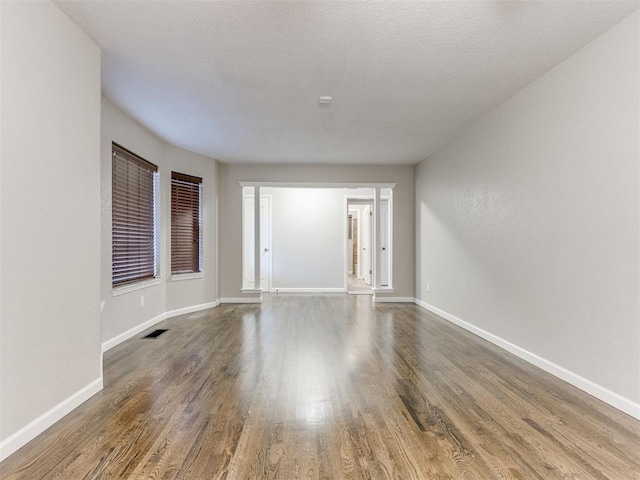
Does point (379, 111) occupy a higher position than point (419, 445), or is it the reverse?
point (379, 111)

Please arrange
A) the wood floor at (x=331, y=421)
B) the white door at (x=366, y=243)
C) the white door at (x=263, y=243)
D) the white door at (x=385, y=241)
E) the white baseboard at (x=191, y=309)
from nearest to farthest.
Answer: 1. the wood floor at (x=331, y=421)
2. the white baseboard at (x=191, y=309)
3. the white door at (x=263, y=243)
4. the white door at (x=385, y=241)
5. the white door at (x=366, y=243)

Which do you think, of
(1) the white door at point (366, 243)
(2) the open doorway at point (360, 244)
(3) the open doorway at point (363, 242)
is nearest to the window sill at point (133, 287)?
(3) the open doorway at point (363, 242)

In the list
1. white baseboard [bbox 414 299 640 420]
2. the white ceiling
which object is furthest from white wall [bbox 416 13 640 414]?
the white ceiling

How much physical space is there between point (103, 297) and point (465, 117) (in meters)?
4.19

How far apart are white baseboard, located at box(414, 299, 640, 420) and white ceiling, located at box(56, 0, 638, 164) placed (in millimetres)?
2335

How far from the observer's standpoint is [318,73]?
2.99 m

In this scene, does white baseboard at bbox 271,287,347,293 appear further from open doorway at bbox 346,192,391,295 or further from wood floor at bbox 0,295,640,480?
wood floor at bbox 0,295,640,480

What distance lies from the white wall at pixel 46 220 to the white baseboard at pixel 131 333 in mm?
1164

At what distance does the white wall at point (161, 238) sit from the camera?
3.68 metres

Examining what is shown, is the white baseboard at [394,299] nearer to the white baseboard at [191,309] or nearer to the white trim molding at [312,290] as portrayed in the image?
the white trim molding at [312,290]

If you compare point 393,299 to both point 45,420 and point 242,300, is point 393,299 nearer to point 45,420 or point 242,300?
point 242,300

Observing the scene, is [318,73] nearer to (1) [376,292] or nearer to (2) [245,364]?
(2) [245,364]

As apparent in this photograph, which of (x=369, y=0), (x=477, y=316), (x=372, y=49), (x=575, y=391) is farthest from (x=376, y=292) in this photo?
(x=369, y=0)

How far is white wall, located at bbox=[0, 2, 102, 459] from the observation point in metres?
1.85
